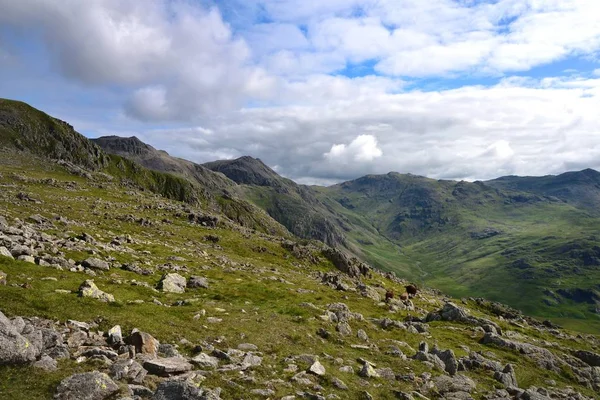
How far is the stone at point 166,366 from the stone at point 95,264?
2045 centimetres

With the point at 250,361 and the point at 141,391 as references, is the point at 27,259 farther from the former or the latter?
the point at 250,361

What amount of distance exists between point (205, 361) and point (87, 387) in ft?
21.9

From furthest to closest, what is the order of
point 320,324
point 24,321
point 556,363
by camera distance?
1. point 556,363
2. point 320,324
3. point 24,321

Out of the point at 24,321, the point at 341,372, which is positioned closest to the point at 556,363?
the point at 341,372

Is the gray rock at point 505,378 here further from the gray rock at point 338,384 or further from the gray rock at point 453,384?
the gray rock at point 338,384

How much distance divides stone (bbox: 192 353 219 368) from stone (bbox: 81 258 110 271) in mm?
20069

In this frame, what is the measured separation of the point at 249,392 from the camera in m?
17.8

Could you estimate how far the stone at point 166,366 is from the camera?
17266mm

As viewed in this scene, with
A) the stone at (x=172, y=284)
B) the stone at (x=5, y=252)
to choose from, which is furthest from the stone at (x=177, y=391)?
the stone at (x=172, y=284)

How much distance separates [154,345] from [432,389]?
18493mm

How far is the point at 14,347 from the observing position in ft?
48.7

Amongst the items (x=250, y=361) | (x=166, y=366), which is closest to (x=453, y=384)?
(x=250, y=361)

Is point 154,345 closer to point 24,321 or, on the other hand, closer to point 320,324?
point 24,321

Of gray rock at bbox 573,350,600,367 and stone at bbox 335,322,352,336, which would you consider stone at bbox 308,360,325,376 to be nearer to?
stone at bbox 335,322,352,336
